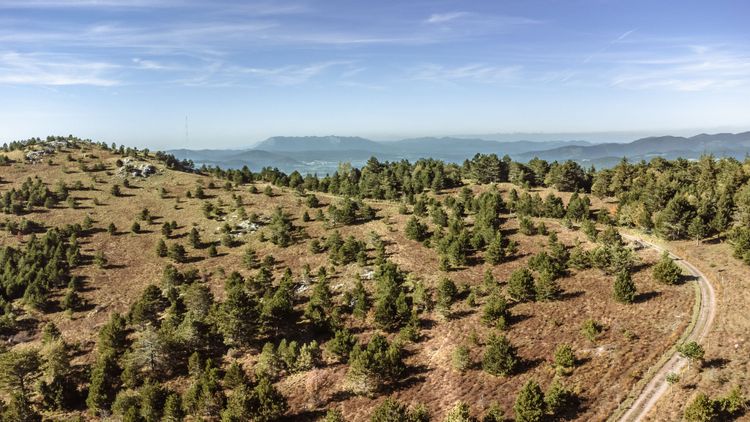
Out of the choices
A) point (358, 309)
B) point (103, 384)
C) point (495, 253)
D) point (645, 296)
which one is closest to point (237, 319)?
point (103, 384)

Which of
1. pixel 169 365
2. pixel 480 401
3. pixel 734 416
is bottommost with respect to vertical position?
pixel 169 365

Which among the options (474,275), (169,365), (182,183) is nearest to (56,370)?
(169,365)

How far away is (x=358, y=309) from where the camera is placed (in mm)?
51344

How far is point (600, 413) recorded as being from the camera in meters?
29.6

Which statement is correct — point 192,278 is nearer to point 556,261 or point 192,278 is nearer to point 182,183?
point 556,261

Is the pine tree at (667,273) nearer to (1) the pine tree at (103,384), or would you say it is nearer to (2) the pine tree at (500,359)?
(2) the pine tree at (500,359)

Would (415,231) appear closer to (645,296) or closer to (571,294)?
(571,294)

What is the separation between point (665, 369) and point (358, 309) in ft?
107

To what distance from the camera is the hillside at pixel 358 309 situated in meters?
37.2

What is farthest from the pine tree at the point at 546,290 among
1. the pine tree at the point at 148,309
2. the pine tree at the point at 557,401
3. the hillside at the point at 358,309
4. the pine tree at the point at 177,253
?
the pine tree at the point at 177,253

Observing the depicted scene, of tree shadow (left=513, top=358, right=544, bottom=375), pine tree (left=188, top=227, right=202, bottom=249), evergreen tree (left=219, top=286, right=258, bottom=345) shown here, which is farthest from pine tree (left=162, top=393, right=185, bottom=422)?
pine tree (left=188, top=227, right=202, bottom=249)

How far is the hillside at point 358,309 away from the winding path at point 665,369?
1.25 metres

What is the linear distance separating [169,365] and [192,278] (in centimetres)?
2383

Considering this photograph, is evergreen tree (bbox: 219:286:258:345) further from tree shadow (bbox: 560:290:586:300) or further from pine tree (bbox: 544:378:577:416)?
tree shadow (bbox: 560:290:586:300)
